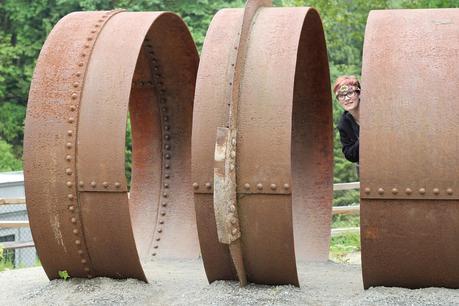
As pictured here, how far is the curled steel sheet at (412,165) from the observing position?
6281mm

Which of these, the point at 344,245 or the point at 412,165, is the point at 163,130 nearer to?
the point at 412,165

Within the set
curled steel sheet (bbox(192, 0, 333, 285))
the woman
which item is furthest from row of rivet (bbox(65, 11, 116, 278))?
the woman

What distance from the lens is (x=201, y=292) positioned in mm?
7023

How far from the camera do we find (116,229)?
7.17 meters

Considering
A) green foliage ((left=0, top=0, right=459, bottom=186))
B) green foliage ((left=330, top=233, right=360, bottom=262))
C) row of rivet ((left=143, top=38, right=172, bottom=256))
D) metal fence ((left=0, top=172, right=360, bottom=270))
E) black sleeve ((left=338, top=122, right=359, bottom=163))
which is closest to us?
black sleeve ((left=338, top=122, right=359, bottom=163))

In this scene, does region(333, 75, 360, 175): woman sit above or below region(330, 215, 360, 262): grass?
above

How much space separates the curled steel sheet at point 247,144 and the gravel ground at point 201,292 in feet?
0.69

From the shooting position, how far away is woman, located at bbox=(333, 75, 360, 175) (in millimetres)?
7676

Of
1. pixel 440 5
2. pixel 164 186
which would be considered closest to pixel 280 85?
pixel 164 186

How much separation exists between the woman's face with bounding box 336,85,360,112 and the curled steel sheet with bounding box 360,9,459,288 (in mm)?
1057

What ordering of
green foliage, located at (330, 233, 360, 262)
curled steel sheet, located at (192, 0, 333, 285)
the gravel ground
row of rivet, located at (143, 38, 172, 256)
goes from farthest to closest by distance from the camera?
1. green foliage, located at (330, 233, 360, 262)
2. row of rivet, located at (143, 38, 172, 256)
3. curled steel sheet, located at (192, 0, 333, 285)
4. the gravel ground

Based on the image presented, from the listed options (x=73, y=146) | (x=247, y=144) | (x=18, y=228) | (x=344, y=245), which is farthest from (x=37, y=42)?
(x=247, y=144)

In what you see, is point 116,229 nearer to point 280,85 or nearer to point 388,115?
point 280,85

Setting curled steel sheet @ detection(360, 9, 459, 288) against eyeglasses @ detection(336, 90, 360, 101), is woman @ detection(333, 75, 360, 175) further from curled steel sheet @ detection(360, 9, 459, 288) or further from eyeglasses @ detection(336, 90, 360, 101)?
curled steel sheet @ detection(360, 9, 459, 288)
